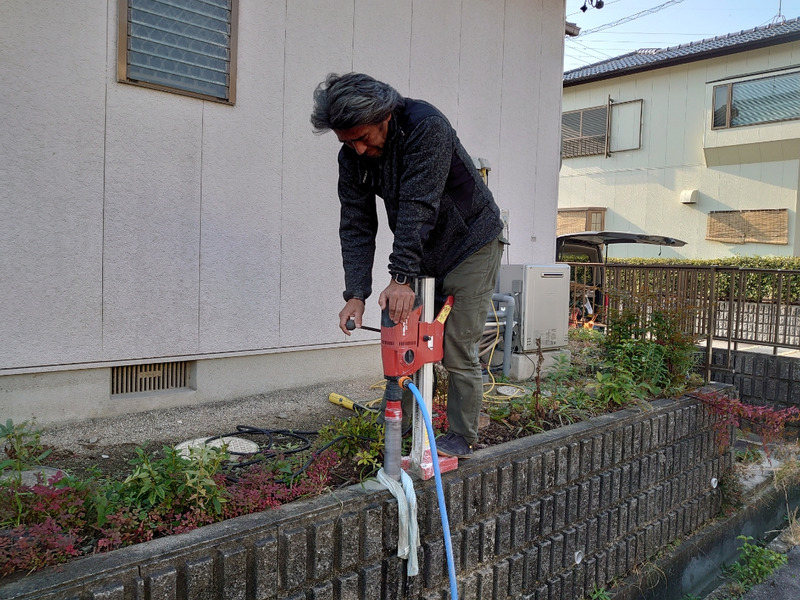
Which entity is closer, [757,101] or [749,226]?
[757,101]

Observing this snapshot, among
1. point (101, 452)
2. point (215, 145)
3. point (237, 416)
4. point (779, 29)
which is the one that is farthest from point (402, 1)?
point (779, 29)

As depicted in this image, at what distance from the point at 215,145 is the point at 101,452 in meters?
1.95

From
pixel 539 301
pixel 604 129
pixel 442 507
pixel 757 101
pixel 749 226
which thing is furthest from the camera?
pixel 604 129

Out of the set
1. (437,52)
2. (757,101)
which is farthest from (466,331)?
(757,101)

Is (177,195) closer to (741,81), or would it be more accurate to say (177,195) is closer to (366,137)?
(366,137)

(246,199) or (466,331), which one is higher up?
(246,199)

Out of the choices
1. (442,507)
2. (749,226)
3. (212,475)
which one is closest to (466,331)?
Answer: (442,507)

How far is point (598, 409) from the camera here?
3.44 m

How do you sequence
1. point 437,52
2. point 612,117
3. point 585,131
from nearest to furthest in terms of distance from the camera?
point 437,52 → point 612,117 → point 585,131

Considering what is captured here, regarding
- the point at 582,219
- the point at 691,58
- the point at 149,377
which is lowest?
the point at 149,377

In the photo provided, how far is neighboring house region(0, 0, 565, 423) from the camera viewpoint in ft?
10.4

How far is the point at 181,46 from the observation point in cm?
364

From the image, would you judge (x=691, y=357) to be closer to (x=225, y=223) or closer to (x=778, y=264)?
(x=225, y=223)

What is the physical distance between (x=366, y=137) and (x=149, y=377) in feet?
7.74
